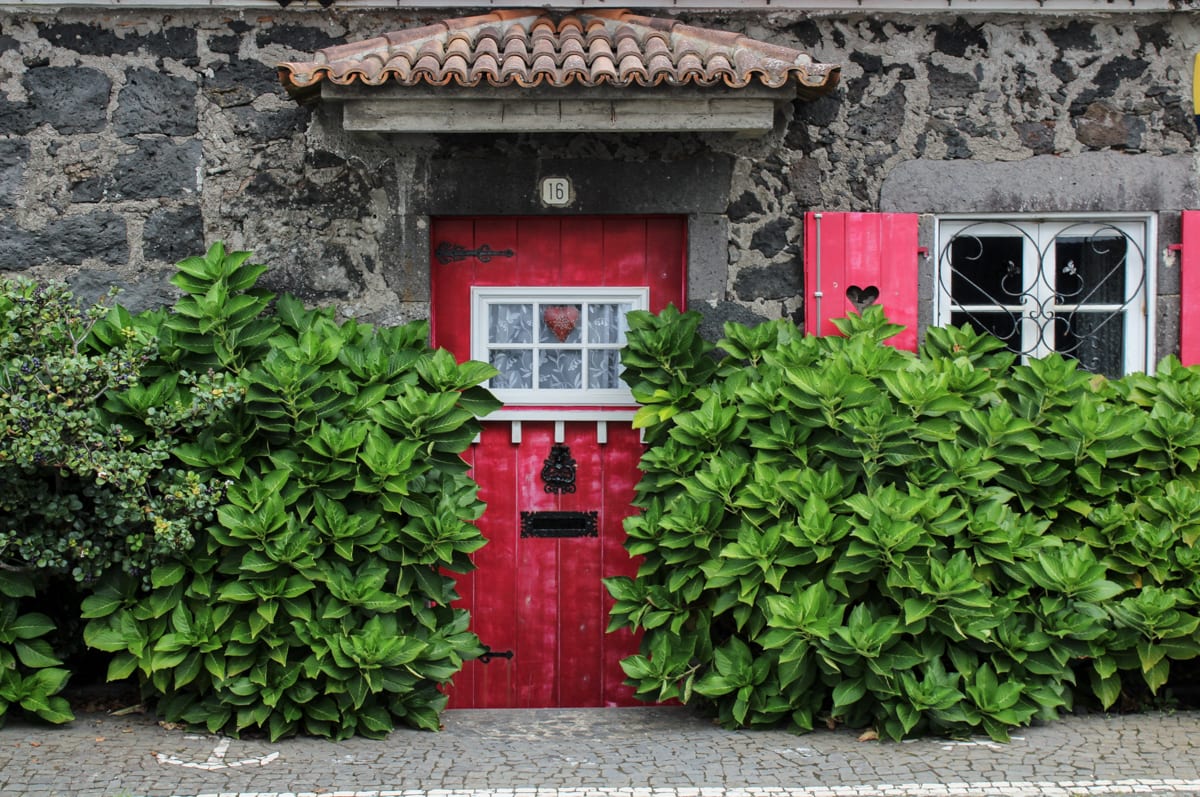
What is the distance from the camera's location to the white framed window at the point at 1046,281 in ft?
20.2

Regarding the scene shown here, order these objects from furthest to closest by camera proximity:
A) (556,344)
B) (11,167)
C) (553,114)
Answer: (556,344) < (11,167) < (553,114)

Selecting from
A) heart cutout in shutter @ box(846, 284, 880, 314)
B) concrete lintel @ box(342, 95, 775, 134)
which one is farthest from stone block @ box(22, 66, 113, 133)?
heart cutout in shutter @ box(846, 284, 880, 314)

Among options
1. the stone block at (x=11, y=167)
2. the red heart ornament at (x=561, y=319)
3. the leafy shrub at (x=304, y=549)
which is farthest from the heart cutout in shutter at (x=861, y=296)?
the stone block at (x=11, y=167)

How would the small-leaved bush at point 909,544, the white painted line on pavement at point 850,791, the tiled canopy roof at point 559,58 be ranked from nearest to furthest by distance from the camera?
the white painted line on pavement at point 850,791 → the small-leaved bush at point 909,544 → the tiled canopy roof at point 559,58

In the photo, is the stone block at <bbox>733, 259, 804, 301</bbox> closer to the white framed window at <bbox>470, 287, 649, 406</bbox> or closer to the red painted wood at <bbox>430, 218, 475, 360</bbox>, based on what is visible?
the white framed window at <bbox>470, 287, 649, 406</bbox>

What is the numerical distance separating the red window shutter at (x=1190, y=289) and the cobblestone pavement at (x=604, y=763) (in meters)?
1.83

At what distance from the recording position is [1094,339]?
20.3 feet

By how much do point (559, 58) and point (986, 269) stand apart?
2.39 m

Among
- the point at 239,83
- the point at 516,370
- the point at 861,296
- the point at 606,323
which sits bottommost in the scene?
the point at 516,370

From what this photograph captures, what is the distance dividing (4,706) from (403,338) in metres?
2.18

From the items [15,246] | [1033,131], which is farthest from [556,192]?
[15,246]

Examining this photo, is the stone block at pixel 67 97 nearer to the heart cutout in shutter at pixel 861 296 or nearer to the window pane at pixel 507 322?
the window pane at pixel 507 322

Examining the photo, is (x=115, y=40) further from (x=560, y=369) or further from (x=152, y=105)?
(x=560, y=369)

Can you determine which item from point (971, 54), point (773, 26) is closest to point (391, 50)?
point (773, 26)
